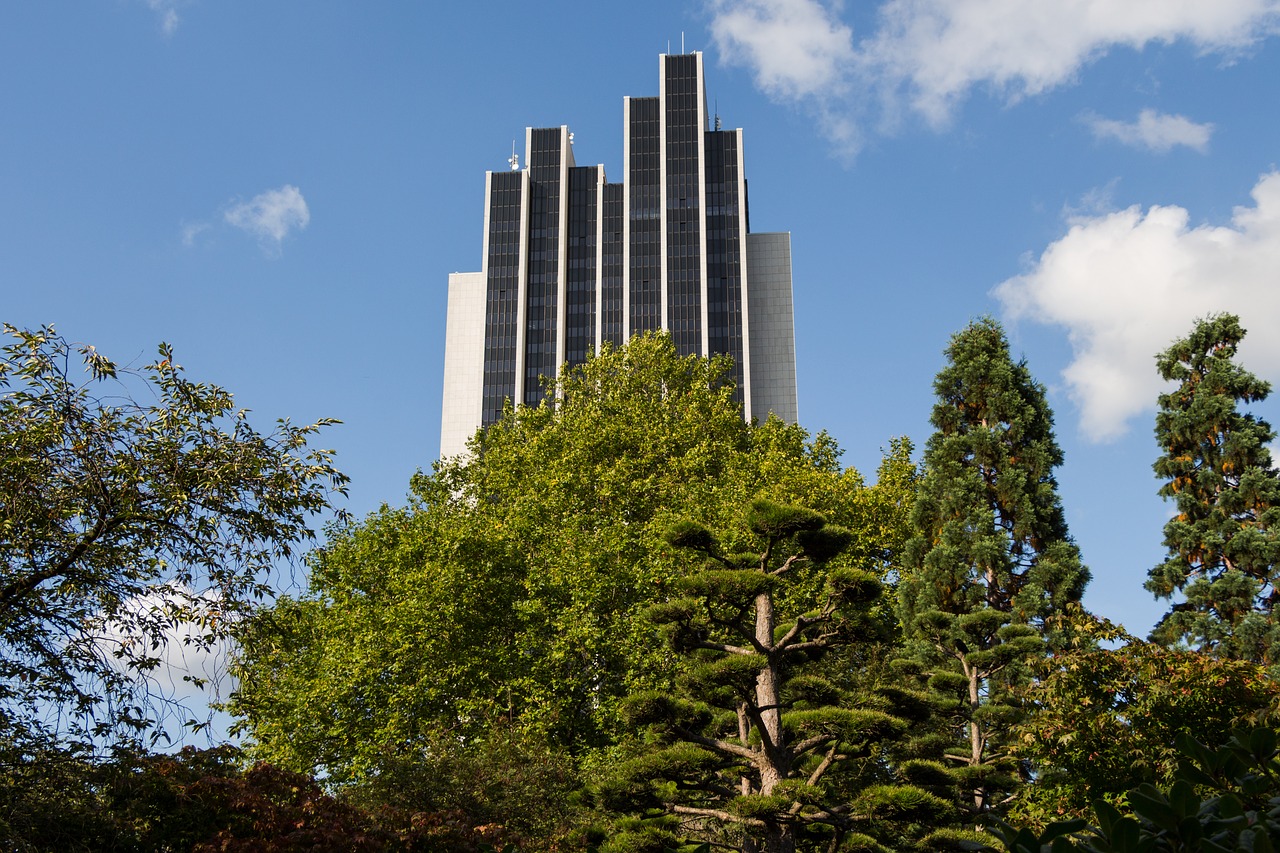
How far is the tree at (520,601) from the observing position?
19.7 m

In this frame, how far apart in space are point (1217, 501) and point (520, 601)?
13336 mm

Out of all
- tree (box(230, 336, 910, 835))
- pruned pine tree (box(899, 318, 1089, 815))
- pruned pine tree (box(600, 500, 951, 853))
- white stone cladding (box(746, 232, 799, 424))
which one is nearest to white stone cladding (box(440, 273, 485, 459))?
white stone cladding (box(746, 232, 799, 424))

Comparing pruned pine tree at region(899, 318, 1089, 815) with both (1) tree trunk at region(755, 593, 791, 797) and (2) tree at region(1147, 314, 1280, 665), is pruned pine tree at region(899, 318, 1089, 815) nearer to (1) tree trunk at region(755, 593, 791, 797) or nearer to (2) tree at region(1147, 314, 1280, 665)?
(2) tree at region(1147, 314, 1280, 665)

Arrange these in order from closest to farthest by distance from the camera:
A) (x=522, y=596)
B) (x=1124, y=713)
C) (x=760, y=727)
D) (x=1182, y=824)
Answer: (x=1182, y=824)
(x=760, y=727)
(x=1124, y=713)
(x=522, y=596)

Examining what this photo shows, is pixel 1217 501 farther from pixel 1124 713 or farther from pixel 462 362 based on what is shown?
pixel 462 362

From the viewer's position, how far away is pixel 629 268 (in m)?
75.9

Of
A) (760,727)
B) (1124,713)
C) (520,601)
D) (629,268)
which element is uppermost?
(629,268)

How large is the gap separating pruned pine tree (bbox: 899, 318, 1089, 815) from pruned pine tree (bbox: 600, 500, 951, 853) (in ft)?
13.4

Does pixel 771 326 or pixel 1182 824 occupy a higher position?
pixel 771 326

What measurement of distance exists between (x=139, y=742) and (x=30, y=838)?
103cm

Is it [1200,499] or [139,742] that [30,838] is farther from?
[1200,499]

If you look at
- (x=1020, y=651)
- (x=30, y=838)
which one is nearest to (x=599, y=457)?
(x=1020, y=651)

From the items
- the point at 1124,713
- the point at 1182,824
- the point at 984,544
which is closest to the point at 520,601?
the point at 984,544

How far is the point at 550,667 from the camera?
20062 millimetres
